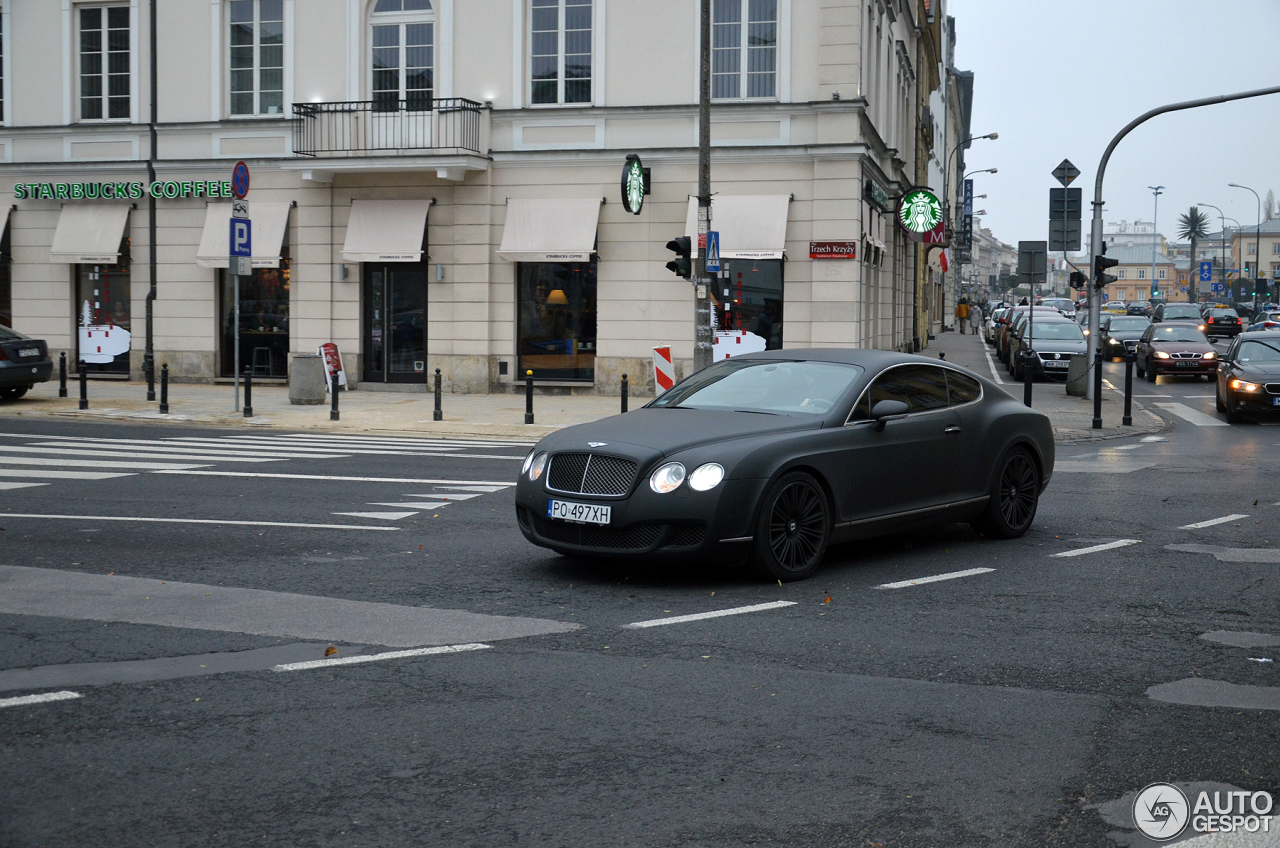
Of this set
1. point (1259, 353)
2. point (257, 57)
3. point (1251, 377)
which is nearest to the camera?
point (1251, 377)

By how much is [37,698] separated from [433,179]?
22.3 m

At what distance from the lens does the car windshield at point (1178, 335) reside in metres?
35.6

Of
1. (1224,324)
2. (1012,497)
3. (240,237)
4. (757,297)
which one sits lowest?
(1012,497)

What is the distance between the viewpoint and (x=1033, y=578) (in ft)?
28.3

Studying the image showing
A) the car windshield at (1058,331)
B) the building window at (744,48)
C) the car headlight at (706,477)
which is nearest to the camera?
the car headlight at (706,477)

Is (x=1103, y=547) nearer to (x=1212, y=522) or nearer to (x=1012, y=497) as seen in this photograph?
(x=1012, y=497)

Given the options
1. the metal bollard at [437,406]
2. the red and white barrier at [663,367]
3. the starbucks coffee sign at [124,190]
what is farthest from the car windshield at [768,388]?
the starbucks coffee sign at [124,190]

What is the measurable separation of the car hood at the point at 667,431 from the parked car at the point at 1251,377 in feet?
52.0

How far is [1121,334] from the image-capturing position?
45.0m

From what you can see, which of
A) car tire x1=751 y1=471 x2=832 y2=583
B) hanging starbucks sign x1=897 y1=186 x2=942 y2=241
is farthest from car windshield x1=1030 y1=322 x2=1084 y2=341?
car tire x1=751 y1=471 x2=832 y2=583

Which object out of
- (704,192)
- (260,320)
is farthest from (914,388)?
(260,320)

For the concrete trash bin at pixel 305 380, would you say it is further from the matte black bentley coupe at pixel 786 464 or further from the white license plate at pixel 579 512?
the white license plate at pixel 579 512

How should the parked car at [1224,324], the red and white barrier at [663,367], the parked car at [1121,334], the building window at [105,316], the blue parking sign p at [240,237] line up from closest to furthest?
the red and white barrier at [663,367]
the blue parking sign p at [240,237]
the building window at [105,316]
the parked car at [1121,334]
the parked car at [1224,324]

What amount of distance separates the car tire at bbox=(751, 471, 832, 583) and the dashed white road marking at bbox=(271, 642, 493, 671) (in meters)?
2.12
